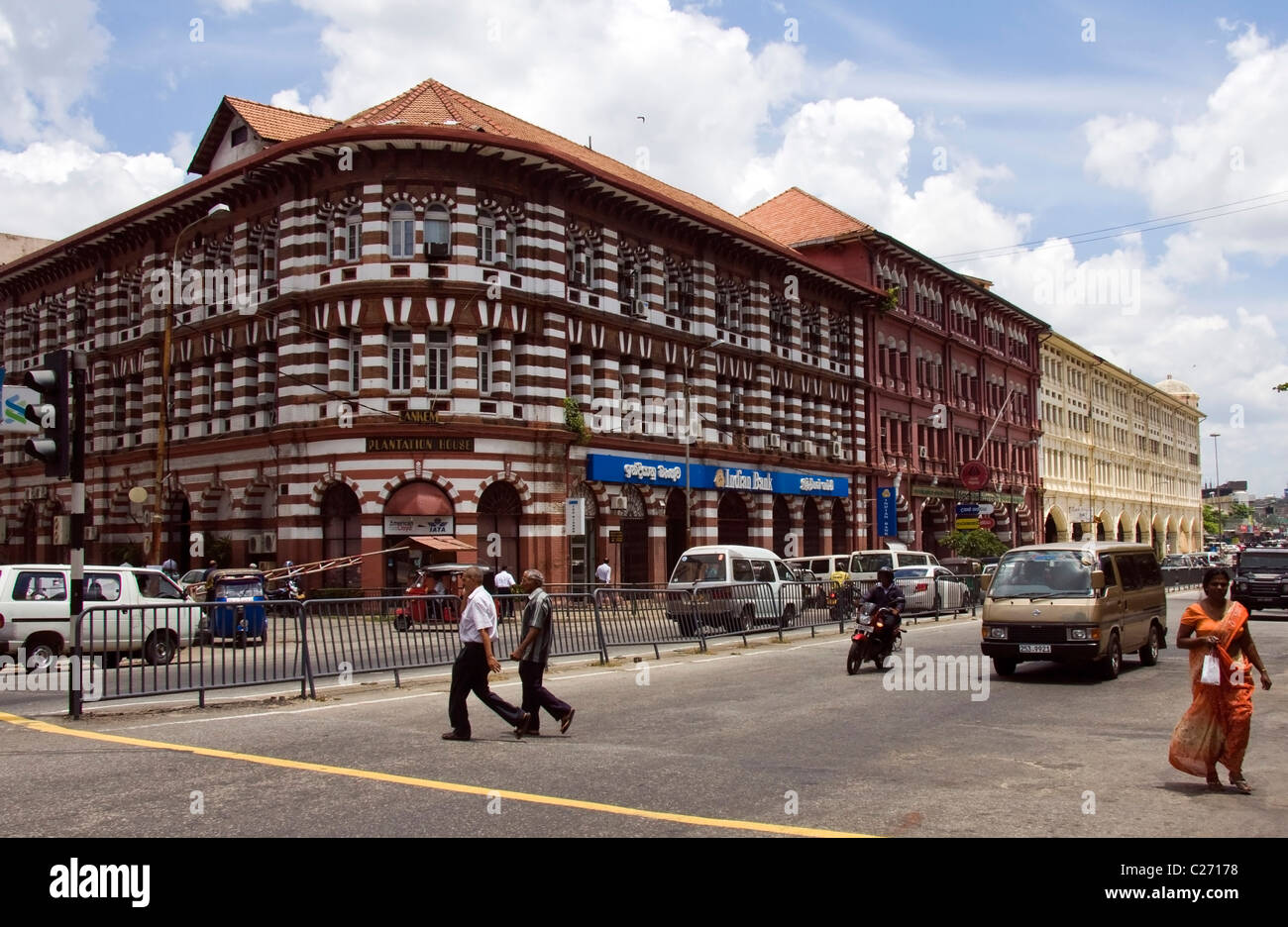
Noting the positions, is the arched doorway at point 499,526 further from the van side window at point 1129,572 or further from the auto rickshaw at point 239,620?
the van side window at point 1129,572

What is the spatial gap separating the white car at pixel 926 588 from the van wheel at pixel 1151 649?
→ 12.0 meters

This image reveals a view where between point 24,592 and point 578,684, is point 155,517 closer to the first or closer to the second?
point 24,592

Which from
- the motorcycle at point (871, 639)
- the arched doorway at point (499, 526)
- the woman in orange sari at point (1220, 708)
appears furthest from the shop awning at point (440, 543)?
the woman in orange sari at point (1220, 708)

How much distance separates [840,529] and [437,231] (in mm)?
24081

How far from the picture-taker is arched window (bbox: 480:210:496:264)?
3291 centimetres

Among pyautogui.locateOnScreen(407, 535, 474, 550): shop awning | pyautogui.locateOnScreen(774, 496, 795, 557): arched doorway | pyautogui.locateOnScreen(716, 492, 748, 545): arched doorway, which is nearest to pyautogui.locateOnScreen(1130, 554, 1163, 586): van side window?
pyautogui.locateOnScreen(407, 535, 474, 550): shop awning

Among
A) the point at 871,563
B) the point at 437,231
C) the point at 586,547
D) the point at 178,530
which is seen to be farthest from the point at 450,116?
the point at 871,563

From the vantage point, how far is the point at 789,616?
24531 millimetres

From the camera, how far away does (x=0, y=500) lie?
155 feet

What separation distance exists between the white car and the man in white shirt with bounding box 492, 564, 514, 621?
33.9ft

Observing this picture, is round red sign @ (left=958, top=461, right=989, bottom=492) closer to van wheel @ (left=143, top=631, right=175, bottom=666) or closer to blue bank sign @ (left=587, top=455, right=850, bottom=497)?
blue bank sign @ (left=587, top=455, right=850, bottom=497)
